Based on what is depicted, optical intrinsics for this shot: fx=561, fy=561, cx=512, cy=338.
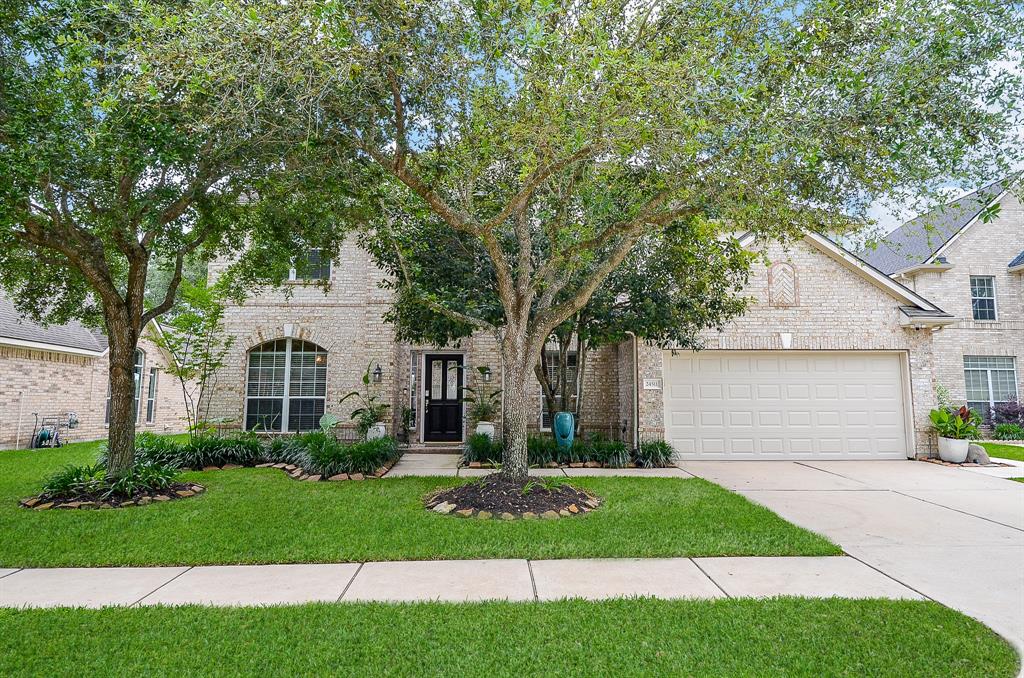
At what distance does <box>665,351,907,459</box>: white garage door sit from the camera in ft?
37.3

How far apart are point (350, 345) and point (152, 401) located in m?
9.49

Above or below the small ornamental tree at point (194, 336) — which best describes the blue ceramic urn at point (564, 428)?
below

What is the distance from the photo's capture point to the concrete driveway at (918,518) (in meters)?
4.29

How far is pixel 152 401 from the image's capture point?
706 inches

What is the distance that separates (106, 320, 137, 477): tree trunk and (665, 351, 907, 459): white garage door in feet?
30.0

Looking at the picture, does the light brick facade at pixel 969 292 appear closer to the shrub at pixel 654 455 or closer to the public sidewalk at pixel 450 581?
the shrub at pixel 654 455

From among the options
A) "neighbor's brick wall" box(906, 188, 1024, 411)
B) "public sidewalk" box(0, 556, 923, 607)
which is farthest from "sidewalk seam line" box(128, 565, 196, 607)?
"neighbor's brick wall" box(906, 188, 1024, 411)

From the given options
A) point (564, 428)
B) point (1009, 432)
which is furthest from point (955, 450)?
point (564, 428)

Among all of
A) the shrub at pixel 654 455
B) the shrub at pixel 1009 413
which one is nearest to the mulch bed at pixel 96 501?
the shrub at pixel 654 455

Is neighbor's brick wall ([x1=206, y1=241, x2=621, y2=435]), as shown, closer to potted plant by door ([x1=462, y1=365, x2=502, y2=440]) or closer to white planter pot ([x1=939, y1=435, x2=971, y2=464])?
potted plant by door ([x1=462, y1=365, x2=502, y2=440])

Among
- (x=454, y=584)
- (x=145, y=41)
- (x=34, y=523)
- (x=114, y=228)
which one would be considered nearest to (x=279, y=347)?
(x=114, y=228)

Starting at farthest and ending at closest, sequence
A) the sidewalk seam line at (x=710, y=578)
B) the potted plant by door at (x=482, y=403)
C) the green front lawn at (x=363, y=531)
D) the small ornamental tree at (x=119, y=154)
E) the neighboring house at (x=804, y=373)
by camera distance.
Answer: the potted plant by door at (x=482, y=403), the neighboring house at (x=804, y=373), the small ornamental tree at (x=119, y=154), the green front lawn at (x=363, y=531), the sidewalk seam line at (x=710, y=578)

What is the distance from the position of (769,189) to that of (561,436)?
615 centimetres

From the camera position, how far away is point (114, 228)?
701 centimetres
